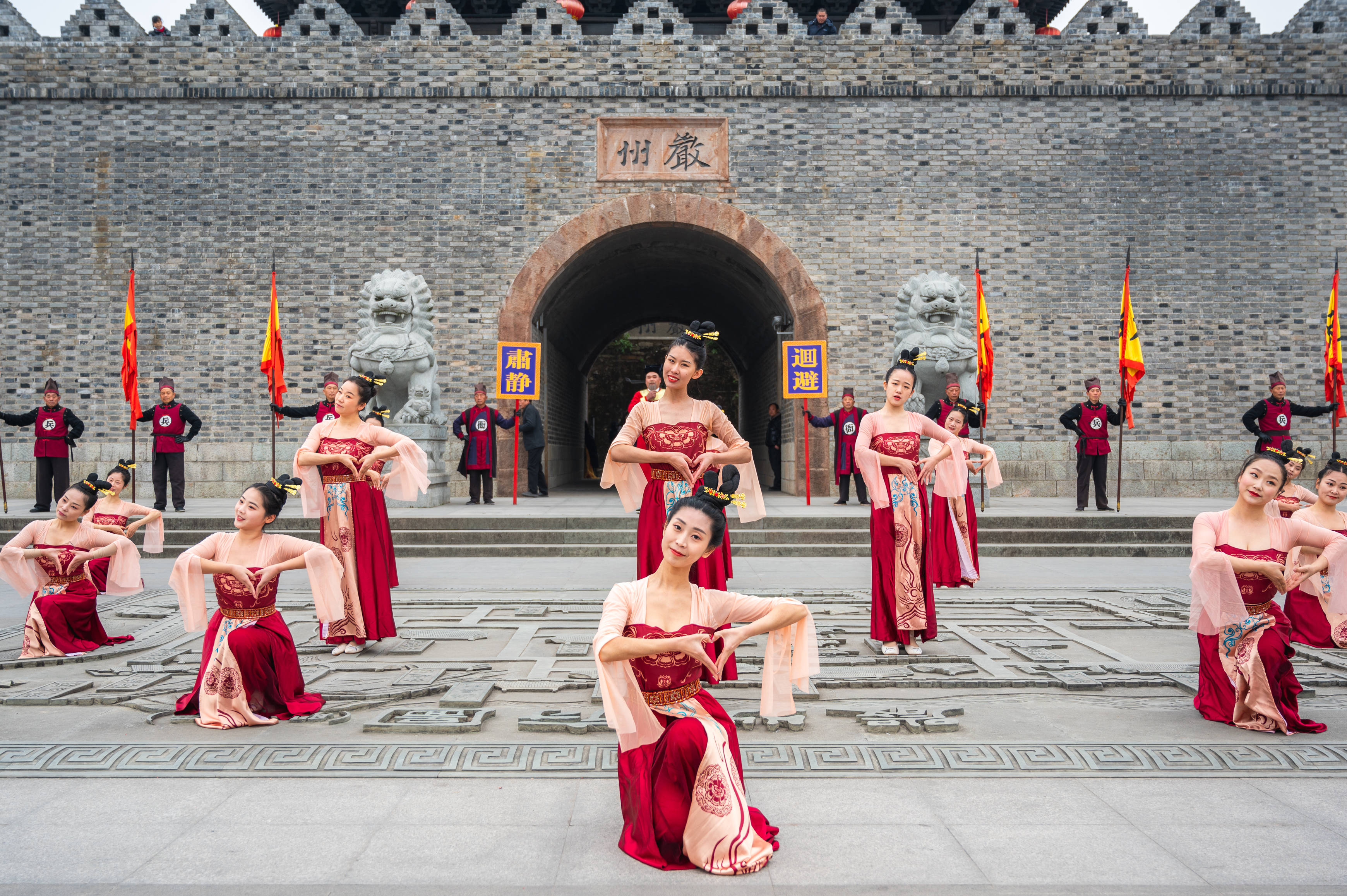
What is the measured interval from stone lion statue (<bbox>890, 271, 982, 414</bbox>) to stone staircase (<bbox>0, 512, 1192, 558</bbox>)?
5.47 feet

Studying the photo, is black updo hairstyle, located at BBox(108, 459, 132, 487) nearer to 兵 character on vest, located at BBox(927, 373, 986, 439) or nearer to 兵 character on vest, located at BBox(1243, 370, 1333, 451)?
兵 character on vest, located at BBox(927, 373, 986, 439)

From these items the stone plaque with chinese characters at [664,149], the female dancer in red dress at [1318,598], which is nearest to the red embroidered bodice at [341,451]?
the female dancer in red dress at [1318,598]

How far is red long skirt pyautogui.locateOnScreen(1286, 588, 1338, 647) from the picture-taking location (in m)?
5.11

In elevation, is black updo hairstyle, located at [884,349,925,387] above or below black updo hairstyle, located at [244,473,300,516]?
above

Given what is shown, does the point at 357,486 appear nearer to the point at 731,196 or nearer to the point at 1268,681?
the point at 1268,681

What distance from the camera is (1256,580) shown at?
3695mm

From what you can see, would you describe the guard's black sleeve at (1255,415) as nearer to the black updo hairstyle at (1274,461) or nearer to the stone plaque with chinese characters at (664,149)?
the stone plaque with chinese characters at (664,149)

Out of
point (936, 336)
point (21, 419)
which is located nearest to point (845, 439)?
point (936, 336)

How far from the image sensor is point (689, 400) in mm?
4238

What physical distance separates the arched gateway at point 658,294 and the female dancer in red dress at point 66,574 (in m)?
7.29

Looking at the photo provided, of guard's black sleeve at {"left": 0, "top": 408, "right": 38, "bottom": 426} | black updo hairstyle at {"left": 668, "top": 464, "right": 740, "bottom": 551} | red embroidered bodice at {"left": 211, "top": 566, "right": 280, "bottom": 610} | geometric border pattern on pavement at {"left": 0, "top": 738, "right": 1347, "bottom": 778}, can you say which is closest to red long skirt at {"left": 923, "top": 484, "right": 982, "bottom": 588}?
geometric border pattern on pavement at {"left": 0, "top": 738, "right": 1347, "bottom": 778}

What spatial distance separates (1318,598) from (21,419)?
38.1 feet

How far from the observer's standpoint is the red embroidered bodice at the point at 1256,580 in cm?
368

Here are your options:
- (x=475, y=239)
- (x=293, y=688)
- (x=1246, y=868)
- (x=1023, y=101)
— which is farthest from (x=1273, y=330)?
(x=293, y=688)
